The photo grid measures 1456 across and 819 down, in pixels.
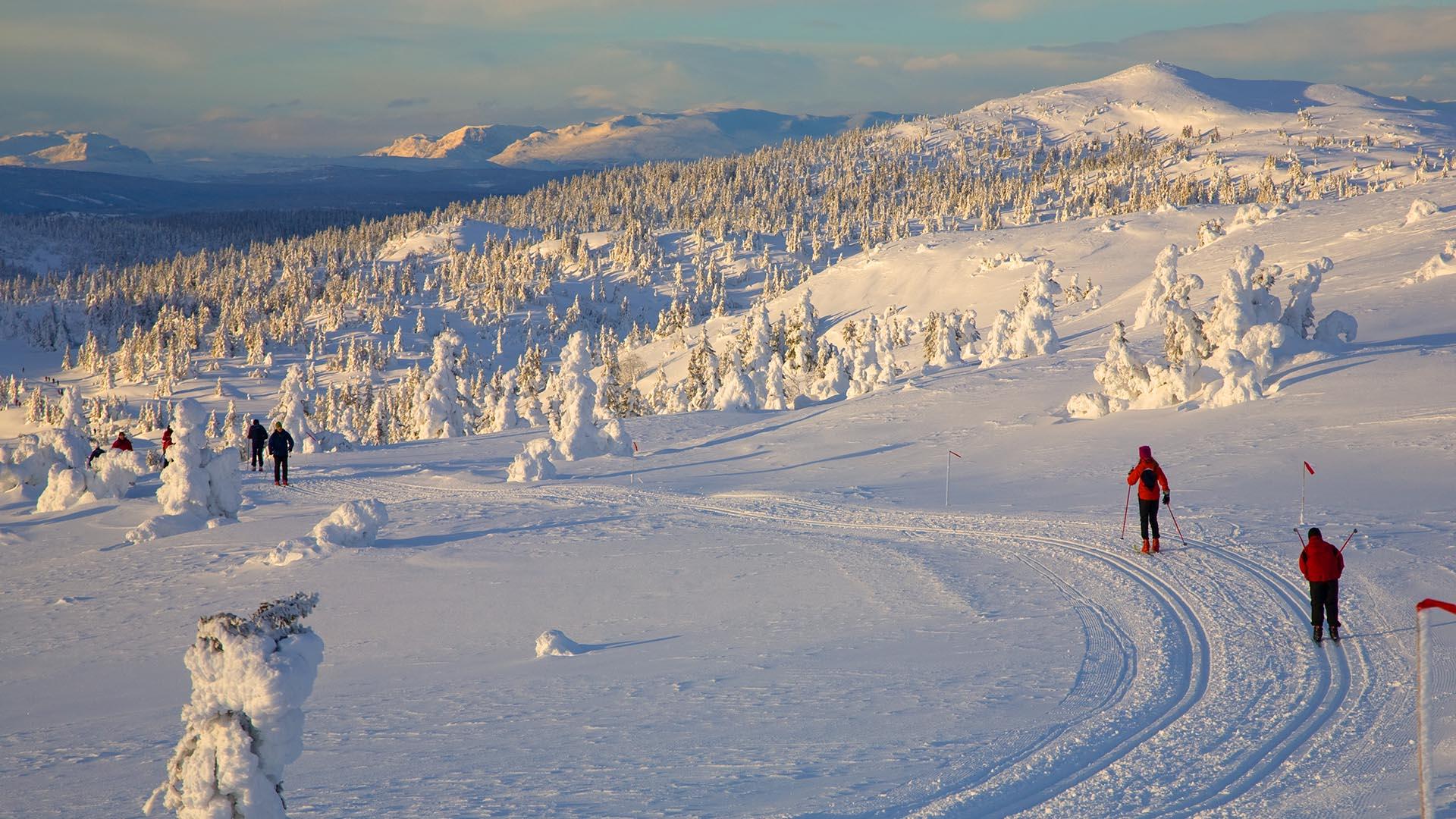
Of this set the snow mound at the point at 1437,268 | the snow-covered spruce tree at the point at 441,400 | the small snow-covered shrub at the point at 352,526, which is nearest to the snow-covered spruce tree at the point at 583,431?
the small snow-covered shrub at the point at 352,526

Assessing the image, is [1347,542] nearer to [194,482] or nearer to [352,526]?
[352,526]

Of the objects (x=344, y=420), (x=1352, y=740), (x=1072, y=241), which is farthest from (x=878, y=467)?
(x=1072, y=241)

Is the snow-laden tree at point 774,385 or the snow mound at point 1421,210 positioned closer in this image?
the snow mound at point 1421,210

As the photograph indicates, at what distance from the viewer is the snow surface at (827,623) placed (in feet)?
23.3

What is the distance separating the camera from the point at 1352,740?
722 centimetres

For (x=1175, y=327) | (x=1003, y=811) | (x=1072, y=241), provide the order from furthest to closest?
(x=1072, y=241), (x=1175, y=327), (x=1003, y=811)

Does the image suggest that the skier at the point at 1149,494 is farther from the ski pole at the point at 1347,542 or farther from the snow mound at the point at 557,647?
the snow mound at the point at 557,647

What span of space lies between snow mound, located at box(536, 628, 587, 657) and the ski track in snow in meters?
4.90

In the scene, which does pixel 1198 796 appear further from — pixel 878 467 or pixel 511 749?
pixel 878 467

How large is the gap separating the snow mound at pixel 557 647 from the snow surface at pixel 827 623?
183 mm

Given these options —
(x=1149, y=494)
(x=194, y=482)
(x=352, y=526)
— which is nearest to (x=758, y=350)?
(x=194, y=482)

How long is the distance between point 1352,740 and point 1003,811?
2998 millimetres

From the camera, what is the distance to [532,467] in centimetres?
2438

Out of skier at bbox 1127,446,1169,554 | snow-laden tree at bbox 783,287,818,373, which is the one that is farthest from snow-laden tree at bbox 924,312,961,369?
skier at bbox 1127,446,1169,554
